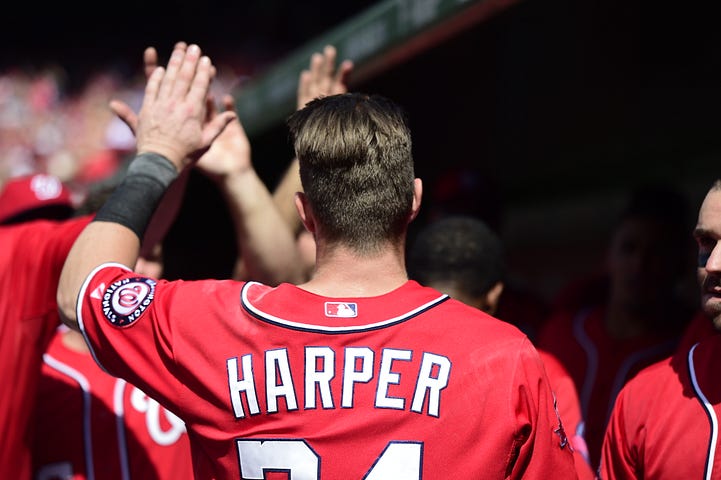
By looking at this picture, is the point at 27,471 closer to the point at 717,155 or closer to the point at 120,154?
the point at 717,155

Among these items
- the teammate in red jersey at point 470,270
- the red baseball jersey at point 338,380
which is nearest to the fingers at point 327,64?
the teammate in red jersey at point 470,270

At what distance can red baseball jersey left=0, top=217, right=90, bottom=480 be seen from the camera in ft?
7.30

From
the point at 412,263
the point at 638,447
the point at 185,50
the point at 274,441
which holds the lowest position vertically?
→ the point at 638,447

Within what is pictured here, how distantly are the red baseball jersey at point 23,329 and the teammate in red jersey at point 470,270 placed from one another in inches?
33.3

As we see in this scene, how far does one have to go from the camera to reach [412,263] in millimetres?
2525

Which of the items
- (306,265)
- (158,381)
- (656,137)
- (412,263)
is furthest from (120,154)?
(158,381)

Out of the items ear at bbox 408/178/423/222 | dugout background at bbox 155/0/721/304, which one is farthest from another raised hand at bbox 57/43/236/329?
dugout background at bbox 155/0/721/304

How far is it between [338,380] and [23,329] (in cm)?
99

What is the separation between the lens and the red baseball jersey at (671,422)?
70.4 inches

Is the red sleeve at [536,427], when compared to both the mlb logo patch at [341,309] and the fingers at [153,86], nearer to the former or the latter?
the mlb logo patch at [341,309]

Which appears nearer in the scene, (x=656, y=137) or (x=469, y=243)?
(x=469, y=243)

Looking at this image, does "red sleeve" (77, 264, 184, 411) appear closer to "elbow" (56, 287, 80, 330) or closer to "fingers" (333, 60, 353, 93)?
"elbow" (56, 287, 80, 330)

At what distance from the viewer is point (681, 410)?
1.85m

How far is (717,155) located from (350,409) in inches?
123
